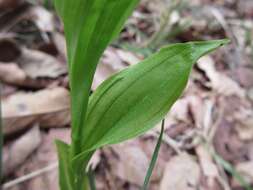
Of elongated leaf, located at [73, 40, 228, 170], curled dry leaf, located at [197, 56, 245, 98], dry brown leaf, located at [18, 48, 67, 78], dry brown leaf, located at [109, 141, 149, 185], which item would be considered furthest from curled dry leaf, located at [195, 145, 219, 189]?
elongated leaf, located at [73, 40, 228, 170]

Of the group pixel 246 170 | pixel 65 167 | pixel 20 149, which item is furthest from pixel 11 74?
pixel 246 170

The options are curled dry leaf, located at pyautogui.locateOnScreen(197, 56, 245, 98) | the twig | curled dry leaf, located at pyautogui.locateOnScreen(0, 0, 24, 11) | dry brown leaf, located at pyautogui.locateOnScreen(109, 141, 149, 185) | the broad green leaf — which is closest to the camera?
the broad green leaf

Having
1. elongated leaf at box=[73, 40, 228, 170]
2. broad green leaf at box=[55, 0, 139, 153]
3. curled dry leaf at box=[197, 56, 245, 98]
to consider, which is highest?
broad green leaf at box=[55, 0, 139, 153]

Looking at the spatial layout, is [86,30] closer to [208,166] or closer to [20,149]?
[20,149]

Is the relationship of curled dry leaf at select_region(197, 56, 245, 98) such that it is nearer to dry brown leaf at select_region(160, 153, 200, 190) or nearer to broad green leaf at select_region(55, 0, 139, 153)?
dry brown leaf at select_region(160, 153, 200, 190)

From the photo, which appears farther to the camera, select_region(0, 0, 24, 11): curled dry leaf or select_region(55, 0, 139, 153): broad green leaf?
select_region(0, 0, 24, 11): curled dry leaf

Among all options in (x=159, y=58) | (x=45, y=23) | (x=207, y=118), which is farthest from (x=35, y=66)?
(x=159, y=58)

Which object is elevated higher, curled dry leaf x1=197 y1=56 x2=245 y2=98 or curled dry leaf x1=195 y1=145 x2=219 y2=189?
curled dry leaf x1=195 y1=145 x2=219 y2=189

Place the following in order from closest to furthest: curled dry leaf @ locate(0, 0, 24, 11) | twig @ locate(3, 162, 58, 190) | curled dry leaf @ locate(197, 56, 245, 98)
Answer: twig @ locate(3, 162, 58, 190), curled dry leaf @ locate(0, 0, 24, 11), curled dry leaf @ locate(197, 56, 245, 98)
